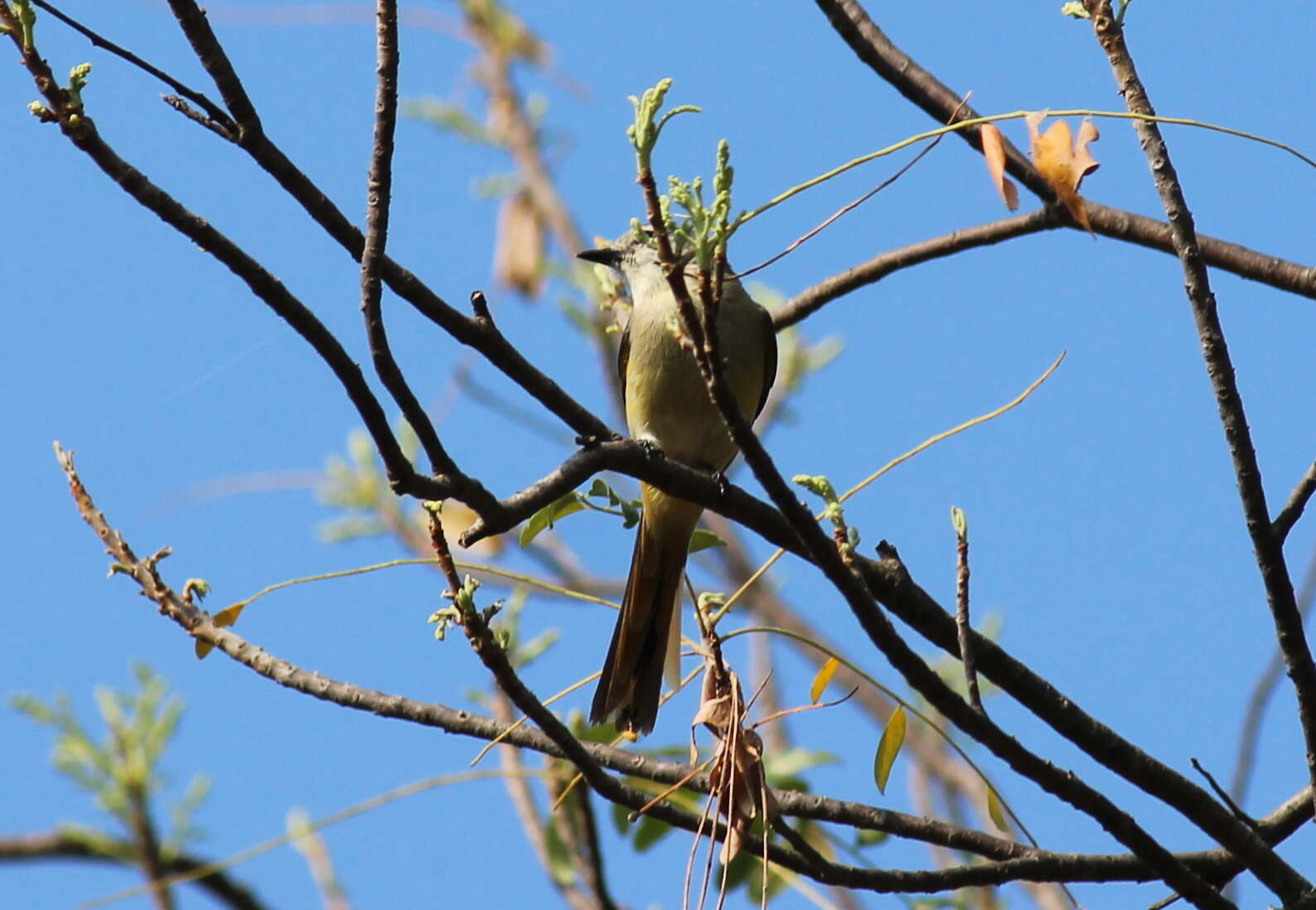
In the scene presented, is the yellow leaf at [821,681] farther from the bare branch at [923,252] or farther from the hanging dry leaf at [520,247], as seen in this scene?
the hanging dry leaf at [520,247]

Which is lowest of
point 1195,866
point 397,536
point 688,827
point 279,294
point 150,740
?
point 1195,866

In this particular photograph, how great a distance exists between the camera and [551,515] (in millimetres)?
3158

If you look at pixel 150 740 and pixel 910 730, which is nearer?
pixel 150 740

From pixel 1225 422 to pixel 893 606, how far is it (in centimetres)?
71

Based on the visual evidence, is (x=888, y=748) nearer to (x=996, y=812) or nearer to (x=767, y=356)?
(x=996, y=812)

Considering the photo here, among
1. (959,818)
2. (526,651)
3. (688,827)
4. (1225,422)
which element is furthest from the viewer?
A: (959,818)

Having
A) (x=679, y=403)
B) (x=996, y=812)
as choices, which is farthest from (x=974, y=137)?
(x=996, y=812)

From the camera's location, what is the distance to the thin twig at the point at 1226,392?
2.62 metres

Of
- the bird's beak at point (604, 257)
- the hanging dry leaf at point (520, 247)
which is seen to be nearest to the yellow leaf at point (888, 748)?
the bird's beak at point (604, 257)

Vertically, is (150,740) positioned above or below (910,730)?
below

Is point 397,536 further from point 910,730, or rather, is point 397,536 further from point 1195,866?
point 1195,866

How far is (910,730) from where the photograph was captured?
7.36 metres

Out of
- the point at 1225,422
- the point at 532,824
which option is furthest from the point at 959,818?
the point at 1225,422

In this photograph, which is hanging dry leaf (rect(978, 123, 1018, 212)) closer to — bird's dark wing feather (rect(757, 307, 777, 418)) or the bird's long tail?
the bird's long tail
